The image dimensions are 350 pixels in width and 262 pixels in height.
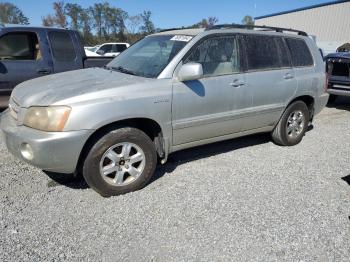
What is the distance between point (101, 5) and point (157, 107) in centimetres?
5128

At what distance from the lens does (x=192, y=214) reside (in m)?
3.42

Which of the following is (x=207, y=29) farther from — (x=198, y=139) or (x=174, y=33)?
(x=198, y=139)

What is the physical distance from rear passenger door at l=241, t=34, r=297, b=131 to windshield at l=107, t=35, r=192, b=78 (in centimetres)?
99

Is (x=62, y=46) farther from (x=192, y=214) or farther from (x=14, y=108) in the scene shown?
(x=192, y=214)

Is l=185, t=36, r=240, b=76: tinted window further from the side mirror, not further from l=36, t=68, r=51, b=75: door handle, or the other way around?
l=36, t=68, r=51, b=75: door handle

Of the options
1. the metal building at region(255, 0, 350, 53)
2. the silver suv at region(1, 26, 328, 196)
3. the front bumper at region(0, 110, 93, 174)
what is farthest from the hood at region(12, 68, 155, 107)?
the metal building at region(255, 0, 350, 53)

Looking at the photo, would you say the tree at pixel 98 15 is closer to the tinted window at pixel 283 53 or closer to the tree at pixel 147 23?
the tree at pixel 147 23

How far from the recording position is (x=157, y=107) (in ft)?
12.3

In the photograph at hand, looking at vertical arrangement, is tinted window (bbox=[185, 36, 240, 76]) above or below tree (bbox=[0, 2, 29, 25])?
below

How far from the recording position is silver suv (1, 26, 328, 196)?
334 cm

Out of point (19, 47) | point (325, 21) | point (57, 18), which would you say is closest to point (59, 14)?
point (57, 18)

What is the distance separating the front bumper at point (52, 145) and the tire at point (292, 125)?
10.4 ft

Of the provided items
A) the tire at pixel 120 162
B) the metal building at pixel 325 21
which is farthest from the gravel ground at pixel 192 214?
→ the metal building at pixel 325 21

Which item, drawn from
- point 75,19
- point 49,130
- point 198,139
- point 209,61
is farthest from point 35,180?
point 75,19
